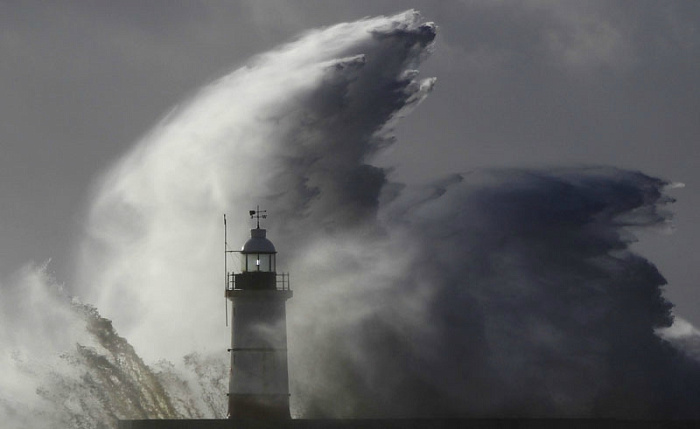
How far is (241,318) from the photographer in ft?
186

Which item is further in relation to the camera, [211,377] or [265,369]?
[211,377]

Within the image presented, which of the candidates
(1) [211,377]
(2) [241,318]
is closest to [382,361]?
(1) [211,377]

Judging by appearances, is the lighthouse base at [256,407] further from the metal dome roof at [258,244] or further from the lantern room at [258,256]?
the metal dome roof at [258,244]

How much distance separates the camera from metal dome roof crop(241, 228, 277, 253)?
5766cm

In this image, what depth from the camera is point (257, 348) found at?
2237 inches

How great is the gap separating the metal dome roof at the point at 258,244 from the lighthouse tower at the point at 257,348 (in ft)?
3.18

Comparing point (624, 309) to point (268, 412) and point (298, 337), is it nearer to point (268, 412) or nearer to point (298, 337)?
point (298, 337)

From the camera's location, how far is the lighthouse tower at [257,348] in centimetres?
5672

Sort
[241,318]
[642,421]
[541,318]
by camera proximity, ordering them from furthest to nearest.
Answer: [541,318] < [642,421] < [241,318]

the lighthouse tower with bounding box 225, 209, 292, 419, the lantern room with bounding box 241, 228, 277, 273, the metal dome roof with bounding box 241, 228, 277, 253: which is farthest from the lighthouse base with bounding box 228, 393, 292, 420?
the metal dome roof with bounding box 241, 228, 277, 253

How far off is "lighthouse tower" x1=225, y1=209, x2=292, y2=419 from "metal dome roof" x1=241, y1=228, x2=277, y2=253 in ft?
3.18

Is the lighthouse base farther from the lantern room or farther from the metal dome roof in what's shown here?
the metal dome roof

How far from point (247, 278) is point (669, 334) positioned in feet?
79.1

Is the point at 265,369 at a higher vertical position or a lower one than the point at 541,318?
lower
